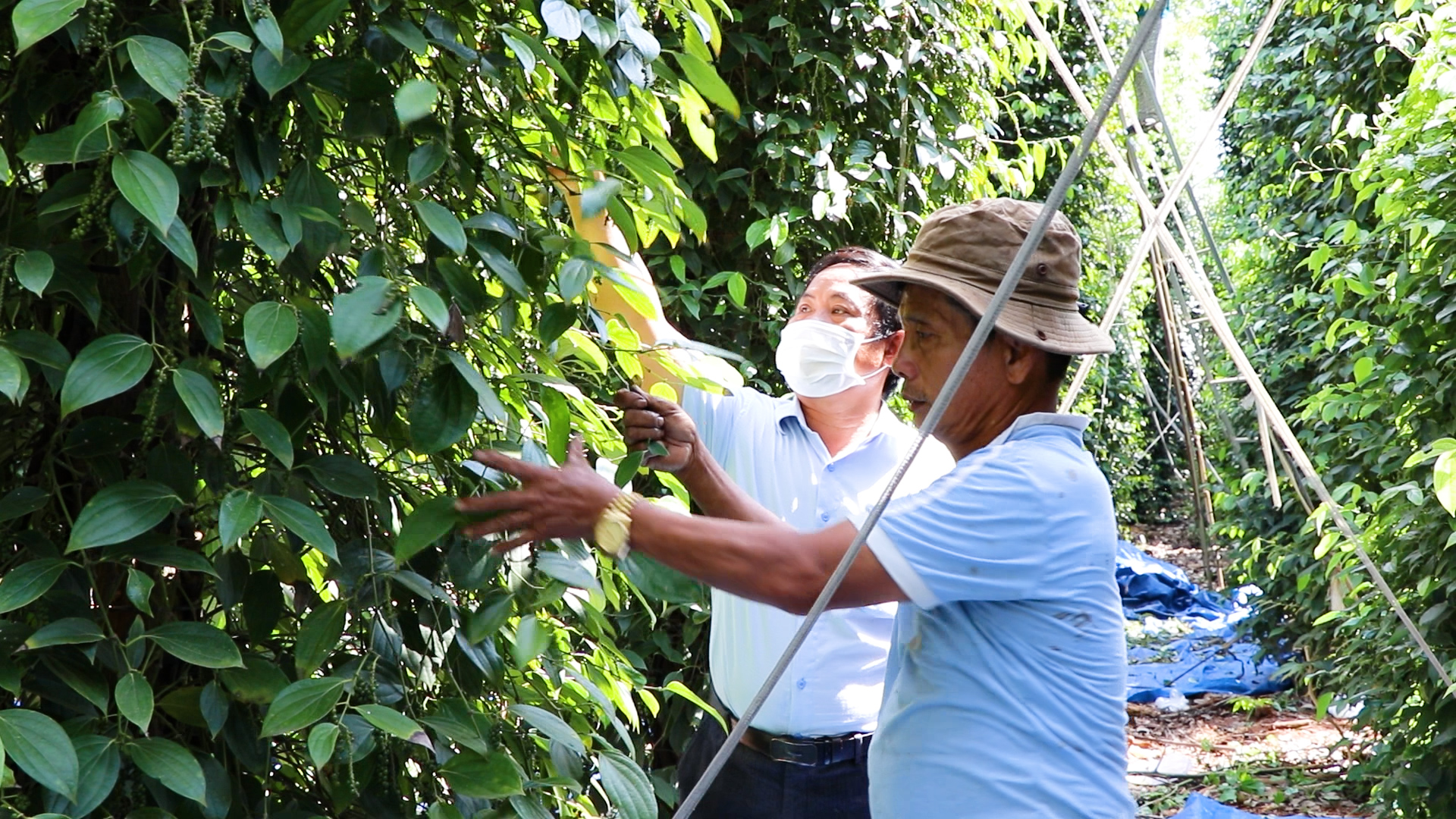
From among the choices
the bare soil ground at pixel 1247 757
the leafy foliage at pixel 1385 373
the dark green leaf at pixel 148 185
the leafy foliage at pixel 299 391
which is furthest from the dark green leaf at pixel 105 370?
the bare soil ground at pixel 1247 757

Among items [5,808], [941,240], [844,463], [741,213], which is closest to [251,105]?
[5,808]

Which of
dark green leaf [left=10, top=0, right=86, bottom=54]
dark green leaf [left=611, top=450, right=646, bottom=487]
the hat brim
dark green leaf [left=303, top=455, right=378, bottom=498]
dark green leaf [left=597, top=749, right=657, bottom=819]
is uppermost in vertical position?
dark green leaf [left=10, top=0, right=86, bottom=54]

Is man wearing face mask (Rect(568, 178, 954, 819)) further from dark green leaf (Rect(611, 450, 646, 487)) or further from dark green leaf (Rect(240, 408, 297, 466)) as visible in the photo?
dark green leaf (Rect(240, 408, 297, 466))

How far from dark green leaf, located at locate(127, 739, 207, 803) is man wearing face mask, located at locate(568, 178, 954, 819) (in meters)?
0.99

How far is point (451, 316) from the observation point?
1.16m

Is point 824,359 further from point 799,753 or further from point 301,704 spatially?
point 301,704

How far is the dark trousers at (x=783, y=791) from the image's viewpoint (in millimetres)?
2141

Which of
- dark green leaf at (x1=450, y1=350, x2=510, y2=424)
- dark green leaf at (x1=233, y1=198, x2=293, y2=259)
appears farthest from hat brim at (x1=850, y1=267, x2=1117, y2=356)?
dark green leaf at (x1=233, y1=198, x2=293, y2=259)

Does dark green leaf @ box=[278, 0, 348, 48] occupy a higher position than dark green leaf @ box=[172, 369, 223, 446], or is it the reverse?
dark green leaf @ box=[278, 0, 348, 48]

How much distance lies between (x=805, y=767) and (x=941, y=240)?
1.00 m

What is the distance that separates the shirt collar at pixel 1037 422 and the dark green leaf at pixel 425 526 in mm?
585

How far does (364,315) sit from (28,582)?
31 centimetres

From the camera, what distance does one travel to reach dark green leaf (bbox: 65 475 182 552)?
3.32ft

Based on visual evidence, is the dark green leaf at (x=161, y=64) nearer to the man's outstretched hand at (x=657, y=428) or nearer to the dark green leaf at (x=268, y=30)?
the dark green leaf at (x=268, y=30)
